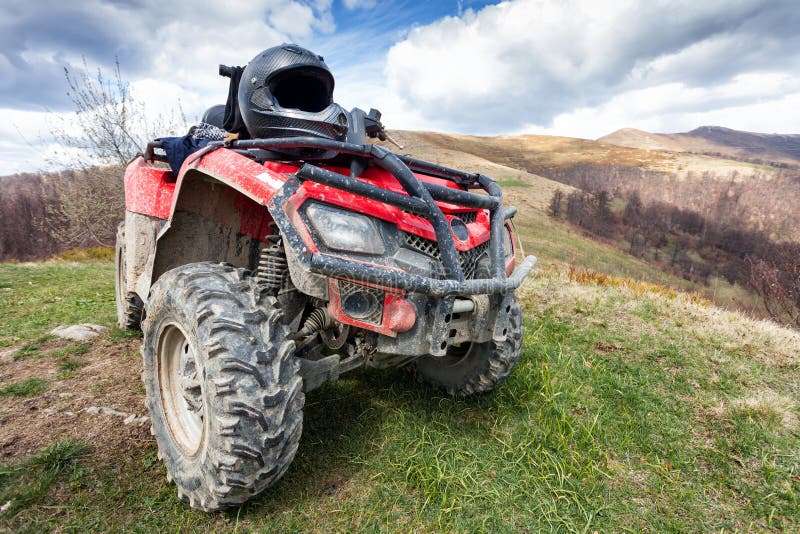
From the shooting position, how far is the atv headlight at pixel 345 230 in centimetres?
188

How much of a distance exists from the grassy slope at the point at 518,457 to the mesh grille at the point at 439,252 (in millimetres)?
1110

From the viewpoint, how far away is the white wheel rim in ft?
7.50

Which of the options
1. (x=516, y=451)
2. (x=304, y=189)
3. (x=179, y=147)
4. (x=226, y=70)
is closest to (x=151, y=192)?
(x=179, y=147)

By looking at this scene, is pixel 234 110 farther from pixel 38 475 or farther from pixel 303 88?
pixel 38 475

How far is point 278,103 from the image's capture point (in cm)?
270

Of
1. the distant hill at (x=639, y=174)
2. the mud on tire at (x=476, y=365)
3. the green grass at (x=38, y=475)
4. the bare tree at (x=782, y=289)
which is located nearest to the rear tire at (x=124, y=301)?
the green grass at (x=38, y=475)

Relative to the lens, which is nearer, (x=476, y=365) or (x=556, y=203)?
(x=476, y=365)

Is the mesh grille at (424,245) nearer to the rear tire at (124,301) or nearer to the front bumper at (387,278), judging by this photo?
the front bumper at (387,278)

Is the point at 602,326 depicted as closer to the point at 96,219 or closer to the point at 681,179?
the point at 96,219

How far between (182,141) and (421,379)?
8.54 feet

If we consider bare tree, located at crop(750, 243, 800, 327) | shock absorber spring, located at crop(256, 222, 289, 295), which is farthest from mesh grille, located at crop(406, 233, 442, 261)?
bare tree, located at crop(750, 243, 800, 327)

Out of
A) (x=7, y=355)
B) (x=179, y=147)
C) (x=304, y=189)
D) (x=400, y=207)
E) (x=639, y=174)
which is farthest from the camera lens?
(x=639, y=174)

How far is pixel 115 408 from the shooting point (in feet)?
9.95

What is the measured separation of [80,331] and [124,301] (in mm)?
651
